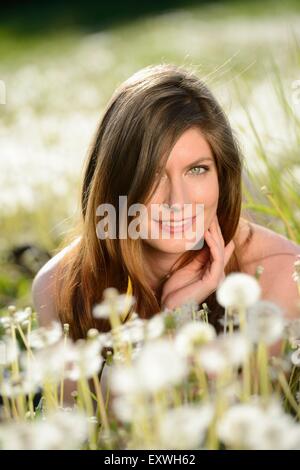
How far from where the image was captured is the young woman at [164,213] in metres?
2.68

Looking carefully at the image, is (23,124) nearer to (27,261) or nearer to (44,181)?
(44,181)

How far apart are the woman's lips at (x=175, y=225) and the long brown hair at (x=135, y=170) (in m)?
0.12

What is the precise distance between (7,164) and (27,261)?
3.06ft

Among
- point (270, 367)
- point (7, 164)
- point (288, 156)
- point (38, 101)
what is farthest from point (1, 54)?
point (270, 367)

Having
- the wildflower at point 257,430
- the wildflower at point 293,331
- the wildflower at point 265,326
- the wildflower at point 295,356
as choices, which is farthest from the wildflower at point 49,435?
the wildflower at point 295,356

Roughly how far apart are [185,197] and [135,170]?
183mm

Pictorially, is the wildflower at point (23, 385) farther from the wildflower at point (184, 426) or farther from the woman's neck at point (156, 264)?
the woman's neck at point (156, 264)

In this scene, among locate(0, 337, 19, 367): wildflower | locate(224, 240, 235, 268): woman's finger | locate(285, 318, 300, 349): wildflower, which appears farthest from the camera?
locate(224, 240, 235, 268): woman's finger

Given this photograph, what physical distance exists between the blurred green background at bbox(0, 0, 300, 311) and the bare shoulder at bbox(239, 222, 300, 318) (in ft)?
0.30

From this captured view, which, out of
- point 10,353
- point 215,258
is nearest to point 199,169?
point 215,258

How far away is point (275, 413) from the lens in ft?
3.72

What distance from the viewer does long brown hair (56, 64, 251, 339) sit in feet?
8.77

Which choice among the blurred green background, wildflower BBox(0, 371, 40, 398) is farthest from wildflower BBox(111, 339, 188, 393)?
the blurred green background

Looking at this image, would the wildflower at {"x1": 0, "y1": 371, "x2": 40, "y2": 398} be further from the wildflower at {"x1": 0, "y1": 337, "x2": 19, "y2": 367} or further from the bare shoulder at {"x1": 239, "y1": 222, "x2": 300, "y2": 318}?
the bare shoulder at {"x1": 239, "y1": 222, "x2": 300, "y2": 318}
